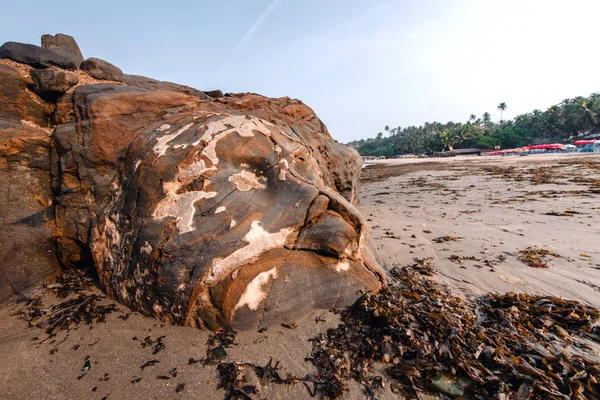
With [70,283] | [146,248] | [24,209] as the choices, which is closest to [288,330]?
[146,248]

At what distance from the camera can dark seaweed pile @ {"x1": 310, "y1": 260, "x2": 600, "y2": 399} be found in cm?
203

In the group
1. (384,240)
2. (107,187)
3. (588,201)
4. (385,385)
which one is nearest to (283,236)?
(385,385)

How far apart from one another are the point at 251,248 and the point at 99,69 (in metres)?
5.31

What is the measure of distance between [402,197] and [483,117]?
11419 cm

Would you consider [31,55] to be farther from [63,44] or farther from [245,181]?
[245,181]

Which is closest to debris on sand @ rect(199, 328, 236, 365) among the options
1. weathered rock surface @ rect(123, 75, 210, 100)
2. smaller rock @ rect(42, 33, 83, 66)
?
weathered rock surface @ rect(123, 75, 210, 100)

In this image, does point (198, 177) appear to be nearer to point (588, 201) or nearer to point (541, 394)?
point (541, 394)

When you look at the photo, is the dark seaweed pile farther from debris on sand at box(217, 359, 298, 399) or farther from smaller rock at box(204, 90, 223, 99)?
smaller rock at box(204, 90, 223, 99)

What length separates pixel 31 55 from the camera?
188 inches

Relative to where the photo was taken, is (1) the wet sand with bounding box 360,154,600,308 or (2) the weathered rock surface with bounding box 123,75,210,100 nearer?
(1) the wet sand with bounding box 360,154,600,308

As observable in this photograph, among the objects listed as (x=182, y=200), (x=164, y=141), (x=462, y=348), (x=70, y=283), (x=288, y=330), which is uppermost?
(x=164, y=141)

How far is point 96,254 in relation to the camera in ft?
11.5

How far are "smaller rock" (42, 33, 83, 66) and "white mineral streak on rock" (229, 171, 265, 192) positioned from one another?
607 cm

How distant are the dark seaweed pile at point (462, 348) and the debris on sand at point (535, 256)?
1.13 meters
